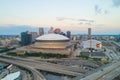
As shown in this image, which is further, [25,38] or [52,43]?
[25,38]

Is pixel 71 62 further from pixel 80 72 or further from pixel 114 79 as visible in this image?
pixel 114 79

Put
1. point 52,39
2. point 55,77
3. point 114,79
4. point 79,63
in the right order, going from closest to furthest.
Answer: point 114,79, point 55,77, point 79,63, point 52,39

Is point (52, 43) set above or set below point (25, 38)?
below

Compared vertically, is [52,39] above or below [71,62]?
above

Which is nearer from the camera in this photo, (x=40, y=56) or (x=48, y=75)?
(x=48, y=75)

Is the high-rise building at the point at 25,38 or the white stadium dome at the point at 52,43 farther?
the high-rise building at the point at 25,38

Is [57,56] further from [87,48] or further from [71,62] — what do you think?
[87,48]

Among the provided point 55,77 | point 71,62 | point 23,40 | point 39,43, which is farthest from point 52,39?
point 55,77

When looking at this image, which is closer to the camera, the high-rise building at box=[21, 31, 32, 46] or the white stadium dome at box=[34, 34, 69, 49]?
the white stadium dome at box=[34, 34, 69, 49]

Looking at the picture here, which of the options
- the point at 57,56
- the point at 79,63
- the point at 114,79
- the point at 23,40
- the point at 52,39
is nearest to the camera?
the point at 114,79
